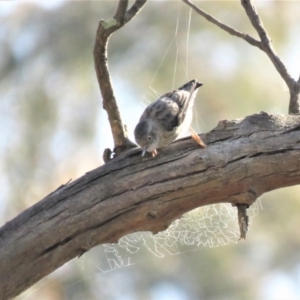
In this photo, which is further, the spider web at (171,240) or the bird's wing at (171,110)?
the spider web at (171,240)

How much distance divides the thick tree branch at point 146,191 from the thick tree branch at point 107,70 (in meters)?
0.23

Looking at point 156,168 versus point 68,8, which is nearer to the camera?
point 156,168

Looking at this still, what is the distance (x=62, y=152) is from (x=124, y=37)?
99 cm

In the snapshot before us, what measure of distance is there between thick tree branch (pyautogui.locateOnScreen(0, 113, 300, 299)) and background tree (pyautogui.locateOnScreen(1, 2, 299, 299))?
154cm

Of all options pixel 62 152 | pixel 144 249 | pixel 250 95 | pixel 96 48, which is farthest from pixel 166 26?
pixel 96 48

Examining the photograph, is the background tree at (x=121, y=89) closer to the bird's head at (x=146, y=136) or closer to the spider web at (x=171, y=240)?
the spider web at (x=171, y=240)

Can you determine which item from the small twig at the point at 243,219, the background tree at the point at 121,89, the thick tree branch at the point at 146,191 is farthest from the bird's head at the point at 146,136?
the background tree at the point at 121,89

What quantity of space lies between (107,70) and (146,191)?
0.51 metres

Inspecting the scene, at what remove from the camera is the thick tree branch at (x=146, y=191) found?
2186mm

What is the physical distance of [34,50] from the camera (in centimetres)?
495

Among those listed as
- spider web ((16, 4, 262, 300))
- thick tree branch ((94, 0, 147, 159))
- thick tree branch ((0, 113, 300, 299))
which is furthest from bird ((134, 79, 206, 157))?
thick tree branch ((0, 113, 300, 299))

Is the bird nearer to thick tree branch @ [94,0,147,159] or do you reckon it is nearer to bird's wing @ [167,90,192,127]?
bird's wing @ [167,90,192,127]

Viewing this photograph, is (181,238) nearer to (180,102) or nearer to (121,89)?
(180,102)

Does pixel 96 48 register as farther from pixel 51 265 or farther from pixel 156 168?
pixel 51 265
